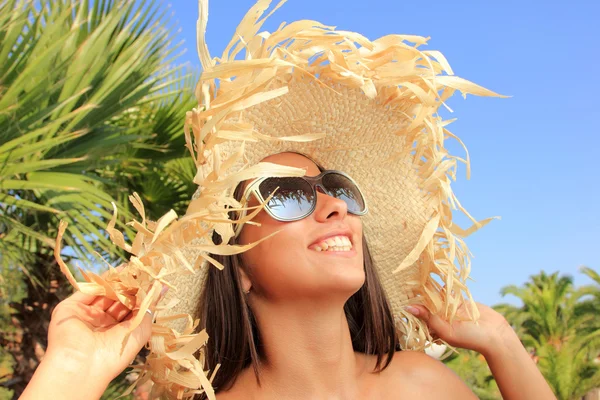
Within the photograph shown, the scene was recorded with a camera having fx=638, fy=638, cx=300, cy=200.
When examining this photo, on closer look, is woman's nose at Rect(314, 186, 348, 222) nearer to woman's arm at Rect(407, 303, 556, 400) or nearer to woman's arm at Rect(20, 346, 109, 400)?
woman's arm at Rect(407, 303, 556, 400)

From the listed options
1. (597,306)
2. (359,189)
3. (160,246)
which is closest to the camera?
(160,246)

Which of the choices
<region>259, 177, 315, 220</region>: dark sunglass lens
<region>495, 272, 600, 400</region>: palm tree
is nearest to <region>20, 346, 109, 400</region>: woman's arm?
<region>259, 177, 315, 220</region>: dark sunglass lens

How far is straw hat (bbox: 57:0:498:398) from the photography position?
1.75 m

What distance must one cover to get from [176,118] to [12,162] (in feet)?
7.36

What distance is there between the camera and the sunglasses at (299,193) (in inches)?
82.2

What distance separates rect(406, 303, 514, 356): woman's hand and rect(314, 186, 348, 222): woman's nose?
1.91 ft

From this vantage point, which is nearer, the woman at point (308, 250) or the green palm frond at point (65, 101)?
the woman at point (308, 250)

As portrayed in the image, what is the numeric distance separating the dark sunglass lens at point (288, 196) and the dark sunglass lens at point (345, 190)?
106 mm

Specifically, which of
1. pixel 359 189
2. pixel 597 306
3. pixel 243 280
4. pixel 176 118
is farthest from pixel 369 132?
pixel 597 306

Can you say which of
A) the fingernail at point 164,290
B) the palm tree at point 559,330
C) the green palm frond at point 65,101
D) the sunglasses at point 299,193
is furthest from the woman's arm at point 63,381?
the palm tree at point 559,330

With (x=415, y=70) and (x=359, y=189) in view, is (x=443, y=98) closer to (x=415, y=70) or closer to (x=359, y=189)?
(x=415, y=70)

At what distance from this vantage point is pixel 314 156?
2.43 metres

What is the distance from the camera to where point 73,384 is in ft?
5.16

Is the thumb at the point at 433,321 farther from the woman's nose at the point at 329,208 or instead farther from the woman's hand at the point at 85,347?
the woman's hand at the point at 85,347
